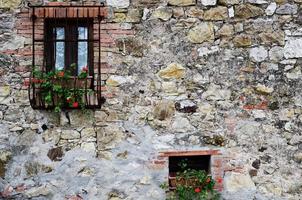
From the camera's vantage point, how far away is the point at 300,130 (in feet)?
16.9

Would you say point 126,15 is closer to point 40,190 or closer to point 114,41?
point 114,41

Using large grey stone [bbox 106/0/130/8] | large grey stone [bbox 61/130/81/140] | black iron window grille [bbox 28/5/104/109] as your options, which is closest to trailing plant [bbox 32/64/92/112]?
black iron window grille [bbox 28/5/104/109]

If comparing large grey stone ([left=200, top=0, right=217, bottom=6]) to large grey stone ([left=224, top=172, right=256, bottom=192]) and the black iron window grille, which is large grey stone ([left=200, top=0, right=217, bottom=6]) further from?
large grey stone ([left=224, top=172, right=256, bottom=192])

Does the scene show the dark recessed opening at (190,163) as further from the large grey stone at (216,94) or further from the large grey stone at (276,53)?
the large grey stone at (276,53)

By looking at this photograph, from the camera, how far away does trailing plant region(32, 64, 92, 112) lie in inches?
189

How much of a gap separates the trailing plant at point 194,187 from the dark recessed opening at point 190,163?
13 centimetres

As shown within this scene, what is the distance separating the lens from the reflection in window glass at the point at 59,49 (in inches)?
199

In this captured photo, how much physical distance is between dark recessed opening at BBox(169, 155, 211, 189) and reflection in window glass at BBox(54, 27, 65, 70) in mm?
1640

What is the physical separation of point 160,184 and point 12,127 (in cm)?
174

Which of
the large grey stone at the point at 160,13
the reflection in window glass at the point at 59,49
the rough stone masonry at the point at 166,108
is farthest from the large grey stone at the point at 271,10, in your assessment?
the reflection in window glass at the point at 59,49

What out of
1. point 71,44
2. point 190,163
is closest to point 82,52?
point 71,44

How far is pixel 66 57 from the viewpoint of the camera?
5.07 metres

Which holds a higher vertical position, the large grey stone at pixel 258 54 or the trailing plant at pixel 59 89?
the large grey stone at pixel 258 54

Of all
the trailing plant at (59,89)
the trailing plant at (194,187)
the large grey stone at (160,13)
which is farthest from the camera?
the large grey stone at (160,13)
